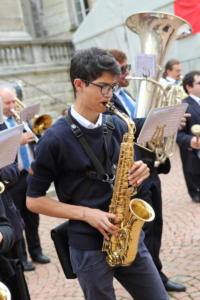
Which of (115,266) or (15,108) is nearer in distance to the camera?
(115,266)

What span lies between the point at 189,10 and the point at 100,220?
7.40 meters

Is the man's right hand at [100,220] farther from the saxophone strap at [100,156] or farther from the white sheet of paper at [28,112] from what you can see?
the white sheet of paper at [28,112]

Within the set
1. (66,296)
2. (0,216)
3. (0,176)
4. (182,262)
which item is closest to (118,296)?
(66,296)

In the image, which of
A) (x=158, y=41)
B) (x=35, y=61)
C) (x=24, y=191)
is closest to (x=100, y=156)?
(x=158, y=41)

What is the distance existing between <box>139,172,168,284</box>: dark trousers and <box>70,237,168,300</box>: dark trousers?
1003mm

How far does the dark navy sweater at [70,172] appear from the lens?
2.19 m

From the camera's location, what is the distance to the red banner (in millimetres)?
8531

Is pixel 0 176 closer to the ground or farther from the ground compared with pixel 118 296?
farther from the ground

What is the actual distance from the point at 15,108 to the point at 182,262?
251 centimetres

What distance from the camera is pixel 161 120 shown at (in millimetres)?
2904

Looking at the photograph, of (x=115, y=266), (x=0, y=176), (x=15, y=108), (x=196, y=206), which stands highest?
(x=15, y=108)

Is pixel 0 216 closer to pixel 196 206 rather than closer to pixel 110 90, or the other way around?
pixel 110 90

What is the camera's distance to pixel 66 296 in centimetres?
392

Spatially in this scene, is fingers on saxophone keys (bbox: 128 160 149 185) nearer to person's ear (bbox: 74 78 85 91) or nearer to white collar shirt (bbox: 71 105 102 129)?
white collar shirt (bbox: 71 105 102 129)
